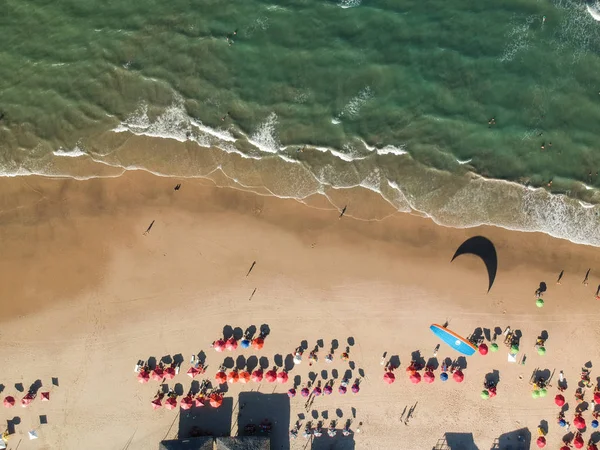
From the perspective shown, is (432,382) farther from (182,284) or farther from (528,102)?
(528,102)

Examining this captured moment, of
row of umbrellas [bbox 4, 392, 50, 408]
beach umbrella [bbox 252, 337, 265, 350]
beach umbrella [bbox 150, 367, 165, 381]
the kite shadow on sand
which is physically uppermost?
the kite shadow on sand

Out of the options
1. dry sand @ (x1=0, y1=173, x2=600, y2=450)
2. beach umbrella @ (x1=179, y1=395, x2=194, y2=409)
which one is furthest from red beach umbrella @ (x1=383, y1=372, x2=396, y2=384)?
beach umbrella @ (x1=179, y1=395, x2=194, y2=409)

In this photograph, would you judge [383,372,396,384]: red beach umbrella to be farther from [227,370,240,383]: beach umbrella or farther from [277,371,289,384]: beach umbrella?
[227,370,240,383]: beach umbrella

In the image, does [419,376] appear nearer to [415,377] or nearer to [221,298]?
[415,377]

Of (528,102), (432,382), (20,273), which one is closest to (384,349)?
(432,382)

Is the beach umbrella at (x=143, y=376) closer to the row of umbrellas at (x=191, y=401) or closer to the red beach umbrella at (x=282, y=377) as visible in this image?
the row of umbrellas at (x=191, y=401)

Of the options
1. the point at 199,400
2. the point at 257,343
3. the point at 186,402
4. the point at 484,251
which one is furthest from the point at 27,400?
the point at 484,251
